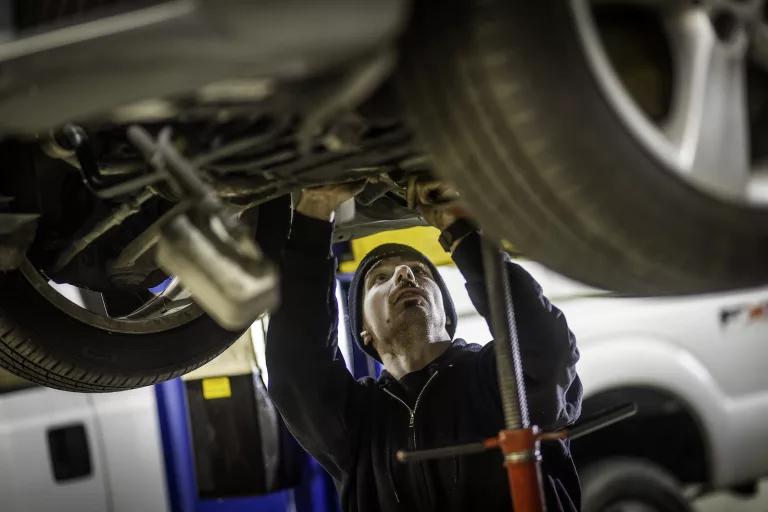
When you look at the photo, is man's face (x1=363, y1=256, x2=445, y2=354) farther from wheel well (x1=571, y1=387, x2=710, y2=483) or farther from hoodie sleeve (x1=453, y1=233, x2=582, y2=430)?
wheel well (x1=571, y1=387, x2=710, y2=483)

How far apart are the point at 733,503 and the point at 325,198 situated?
2148mm

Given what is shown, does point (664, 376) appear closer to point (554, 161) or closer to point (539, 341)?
point (539, 341)

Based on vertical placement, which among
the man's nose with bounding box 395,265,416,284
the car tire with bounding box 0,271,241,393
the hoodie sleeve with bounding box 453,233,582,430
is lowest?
the hoodie sleeve with bounding box 453,233,582,430

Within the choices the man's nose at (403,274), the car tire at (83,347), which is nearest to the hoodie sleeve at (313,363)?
the car tire at (83,347)

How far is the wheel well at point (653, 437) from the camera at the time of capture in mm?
2318

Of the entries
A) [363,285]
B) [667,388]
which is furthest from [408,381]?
[667,388]

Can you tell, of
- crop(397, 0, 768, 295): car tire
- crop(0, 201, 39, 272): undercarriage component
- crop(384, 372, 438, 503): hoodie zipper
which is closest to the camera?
crop(397, 0, 768, 295): car tire

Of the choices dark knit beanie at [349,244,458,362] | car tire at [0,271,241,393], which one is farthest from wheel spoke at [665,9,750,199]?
dark knit beanie at [349,244,458,362]

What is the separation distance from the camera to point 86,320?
4.31 ft

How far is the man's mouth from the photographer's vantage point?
1758mm

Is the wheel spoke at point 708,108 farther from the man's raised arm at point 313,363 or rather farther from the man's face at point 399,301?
the man's face at point 399,301

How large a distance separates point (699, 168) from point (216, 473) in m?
1.97

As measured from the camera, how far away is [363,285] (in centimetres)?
190

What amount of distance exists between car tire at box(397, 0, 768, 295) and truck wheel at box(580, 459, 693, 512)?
5.20 feet
